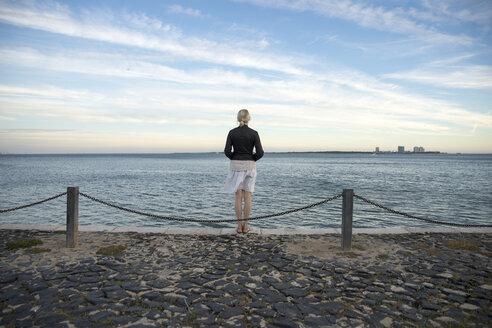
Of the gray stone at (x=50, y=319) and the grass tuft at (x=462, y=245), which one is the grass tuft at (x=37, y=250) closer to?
the gray stone at (x=50, y=319)

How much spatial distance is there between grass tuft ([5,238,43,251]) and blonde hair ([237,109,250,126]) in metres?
4.92

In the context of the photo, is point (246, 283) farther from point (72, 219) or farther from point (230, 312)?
point (72, 219)

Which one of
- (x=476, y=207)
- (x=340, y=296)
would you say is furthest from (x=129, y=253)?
(x=476, y=207)

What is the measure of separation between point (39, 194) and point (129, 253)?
82.5 feet

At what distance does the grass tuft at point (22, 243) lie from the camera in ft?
19.4

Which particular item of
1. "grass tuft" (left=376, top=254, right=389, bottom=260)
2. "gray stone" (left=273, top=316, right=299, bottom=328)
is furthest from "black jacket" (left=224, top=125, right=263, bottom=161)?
"gray stone" (left=273, top=316, right=299, bottom=328)

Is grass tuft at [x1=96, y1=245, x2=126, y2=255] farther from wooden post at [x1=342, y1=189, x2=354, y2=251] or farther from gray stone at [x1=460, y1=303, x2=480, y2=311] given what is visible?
gray stone at [x1=460, y1=303, x2=480, y2=311]

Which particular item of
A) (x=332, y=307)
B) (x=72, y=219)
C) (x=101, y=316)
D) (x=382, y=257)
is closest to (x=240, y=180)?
(x=382, y=257)

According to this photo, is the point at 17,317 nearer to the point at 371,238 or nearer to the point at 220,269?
the point at 220,269

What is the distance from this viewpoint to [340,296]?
13.5 feet

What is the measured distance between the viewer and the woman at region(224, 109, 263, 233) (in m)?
6.91

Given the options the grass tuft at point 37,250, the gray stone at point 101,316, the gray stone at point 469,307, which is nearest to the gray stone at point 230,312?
the gray stone at point 101,316

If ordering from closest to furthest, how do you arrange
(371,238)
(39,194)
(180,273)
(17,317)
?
(17,317)
(180,273)
(371,238)
(39,194)

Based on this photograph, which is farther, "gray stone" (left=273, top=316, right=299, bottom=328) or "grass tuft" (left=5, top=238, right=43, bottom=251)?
"grass tuft" (left=5, top=238, right=43, bottom=251)
